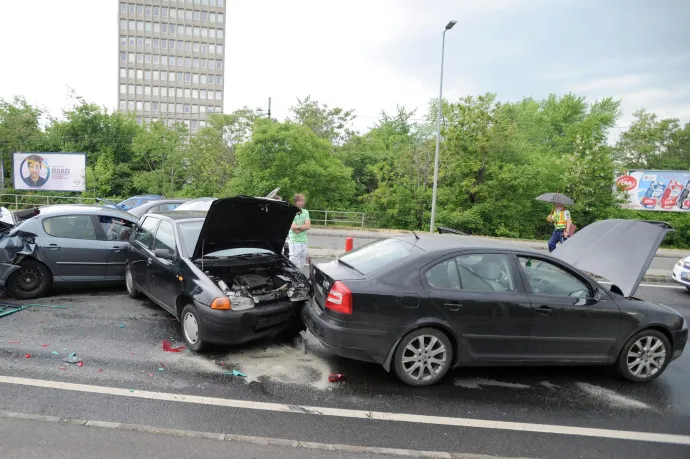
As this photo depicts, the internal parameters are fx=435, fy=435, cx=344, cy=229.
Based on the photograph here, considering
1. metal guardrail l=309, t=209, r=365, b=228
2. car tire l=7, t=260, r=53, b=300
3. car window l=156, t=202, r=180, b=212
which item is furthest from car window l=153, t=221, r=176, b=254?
metal guardrail l=309, t=209, r=365, b=228

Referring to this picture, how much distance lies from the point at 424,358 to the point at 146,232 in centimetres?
461

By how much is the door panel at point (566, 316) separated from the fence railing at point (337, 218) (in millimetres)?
22010

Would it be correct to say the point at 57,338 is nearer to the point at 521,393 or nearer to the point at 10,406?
the point at 10,406

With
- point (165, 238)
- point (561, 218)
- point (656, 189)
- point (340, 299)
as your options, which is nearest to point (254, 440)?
point (340, 299)

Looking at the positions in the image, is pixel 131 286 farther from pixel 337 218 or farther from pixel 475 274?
pixel 337 218

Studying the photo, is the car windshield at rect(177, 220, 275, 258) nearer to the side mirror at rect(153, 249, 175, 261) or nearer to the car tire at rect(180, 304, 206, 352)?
the side mirror at rect(153, 249, 175, 261)

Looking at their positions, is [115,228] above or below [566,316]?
above

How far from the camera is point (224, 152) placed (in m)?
34.0

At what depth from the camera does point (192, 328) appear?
503 cm

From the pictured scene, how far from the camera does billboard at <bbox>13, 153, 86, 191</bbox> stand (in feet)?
95.2

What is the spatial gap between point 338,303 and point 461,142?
23938mm

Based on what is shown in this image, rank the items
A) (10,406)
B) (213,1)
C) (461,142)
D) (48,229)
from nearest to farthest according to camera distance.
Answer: (10,406), (48,229), (461,142), (213,1)

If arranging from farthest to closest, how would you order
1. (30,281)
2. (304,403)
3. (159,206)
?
(159,206) → (30,281) → (304,403)

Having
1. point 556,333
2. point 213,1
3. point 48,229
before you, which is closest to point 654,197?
point 556,333
